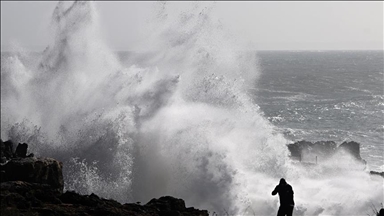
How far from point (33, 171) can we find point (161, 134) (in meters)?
9.81

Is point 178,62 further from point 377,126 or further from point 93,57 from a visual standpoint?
point 377,126

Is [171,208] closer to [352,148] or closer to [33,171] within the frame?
[33,171]

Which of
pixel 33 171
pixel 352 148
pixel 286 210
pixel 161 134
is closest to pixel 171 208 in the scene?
pixel 286 210

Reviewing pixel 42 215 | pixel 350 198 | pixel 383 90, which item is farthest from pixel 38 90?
pixel 383 90

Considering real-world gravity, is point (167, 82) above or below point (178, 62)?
below

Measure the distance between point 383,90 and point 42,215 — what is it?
70310 mm

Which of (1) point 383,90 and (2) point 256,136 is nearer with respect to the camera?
(2) point 256,136

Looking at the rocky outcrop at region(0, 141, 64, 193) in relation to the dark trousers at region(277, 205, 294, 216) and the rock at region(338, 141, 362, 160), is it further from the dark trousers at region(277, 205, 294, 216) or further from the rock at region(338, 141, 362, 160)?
the rock at region(338, 141, 362, 160)

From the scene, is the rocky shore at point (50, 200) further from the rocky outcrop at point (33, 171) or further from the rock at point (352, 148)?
the rock at point (352, 148)

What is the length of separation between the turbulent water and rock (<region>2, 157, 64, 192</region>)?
5.40 m

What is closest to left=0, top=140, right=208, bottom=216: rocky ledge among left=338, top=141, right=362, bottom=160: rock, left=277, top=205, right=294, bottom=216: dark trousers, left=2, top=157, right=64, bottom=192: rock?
left=2, top=157, right=64, bottom=192: rock

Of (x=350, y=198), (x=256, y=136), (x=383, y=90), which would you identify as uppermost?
(x=383, y=90)

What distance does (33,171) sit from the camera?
1391 centimetres

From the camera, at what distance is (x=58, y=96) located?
28.6m
